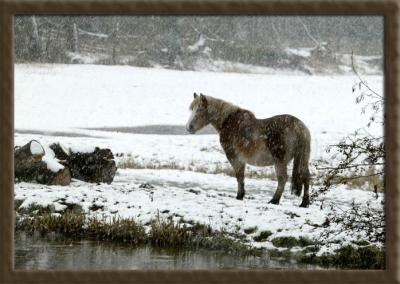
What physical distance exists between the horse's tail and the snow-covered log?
2.93 metres

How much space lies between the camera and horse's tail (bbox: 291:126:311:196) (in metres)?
8.22

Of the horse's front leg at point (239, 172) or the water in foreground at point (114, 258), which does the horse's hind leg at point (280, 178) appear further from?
the water in foreground at point (114, 258)

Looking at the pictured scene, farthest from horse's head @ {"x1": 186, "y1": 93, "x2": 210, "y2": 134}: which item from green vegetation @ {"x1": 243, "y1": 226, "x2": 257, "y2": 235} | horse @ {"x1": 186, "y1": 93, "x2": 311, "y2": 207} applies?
green vegetation @ {"x1": 243, "y1": 226, "x2": 257, "y2": 235}

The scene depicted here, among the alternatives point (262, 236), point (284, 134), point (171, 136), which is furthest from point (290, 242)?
point (171, 136)

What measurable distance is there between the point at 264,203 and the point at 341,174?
0.99 metres

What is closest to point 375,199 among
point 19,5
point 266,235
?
point 266,235

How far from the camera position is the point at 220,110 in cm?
930

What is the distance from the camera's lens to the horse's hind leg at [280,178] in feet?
27.0

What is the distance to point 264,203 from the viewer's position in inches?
329

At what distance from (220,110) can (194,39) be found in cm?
147

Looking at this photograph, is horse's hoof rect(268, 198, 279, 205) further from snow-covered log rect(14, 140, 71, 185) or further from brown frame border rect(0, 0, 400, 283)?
snow-covered log rect(14, 140, 71, 185)

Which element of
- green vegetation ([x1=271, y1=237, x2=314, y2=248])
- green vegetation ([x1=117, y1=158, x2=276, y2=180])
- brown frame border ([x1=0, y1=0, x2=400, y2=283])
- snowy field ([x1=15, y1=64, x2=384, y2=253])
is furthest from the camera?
green vegetation ([x1=117, y1=158, x2=276, y2=180])

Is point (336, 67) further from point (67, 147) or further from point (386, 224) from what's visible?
point (67, 147)

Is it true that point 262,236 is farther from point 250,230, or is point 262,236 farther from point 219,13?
point 219,13
